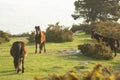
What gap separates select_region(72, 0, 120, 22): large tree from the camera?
208 ft

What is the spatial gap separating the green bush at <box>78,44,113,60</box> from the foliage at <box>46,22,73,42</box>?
367 inches

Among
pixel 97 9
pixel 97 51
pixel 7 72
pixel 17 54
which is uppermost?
pixel 97 9

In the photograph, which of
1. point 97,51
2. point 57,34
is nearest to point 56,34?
point 57,34

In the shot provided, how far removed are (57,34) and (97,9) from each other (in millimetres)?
27721

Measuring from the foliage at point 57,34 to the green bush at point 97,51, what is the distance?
9318 mm

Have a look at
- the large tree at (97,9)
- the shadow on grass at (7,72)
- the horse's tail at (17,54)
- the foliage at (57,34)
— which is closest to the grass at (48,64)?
the shadow on grass at (7,72)

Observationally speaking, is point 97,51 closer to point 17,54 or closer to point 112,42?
point 112,42

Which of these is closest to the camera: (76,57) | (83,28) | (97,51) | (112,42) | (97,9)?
(76,57)

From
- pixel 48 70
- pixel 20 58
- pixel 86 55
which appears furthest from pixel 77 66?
pixel 86 55

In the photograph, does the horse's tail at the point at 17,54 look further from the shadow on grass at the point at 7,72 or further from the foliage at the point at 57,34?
the foliage at the point at 57,34

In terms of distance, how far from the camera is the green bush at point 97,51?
2465 centimetres

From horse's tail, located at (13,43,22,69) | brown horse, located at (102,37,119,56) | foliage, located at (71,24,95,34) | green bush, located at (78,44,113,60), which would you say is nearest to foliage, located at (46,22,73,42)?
foliage, located at (71,24,95,34)

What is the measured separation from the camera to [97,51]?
83.3 feet

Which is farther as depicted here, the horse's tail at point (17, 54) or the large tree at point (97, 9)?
the large tree at point (97, 9)
